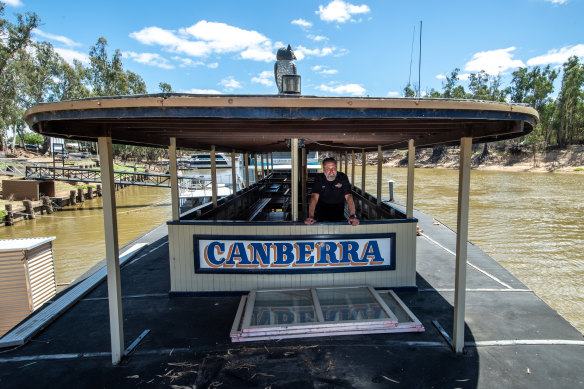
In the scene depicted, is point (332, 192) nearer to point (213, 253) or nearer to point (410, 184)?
point (410, 184)

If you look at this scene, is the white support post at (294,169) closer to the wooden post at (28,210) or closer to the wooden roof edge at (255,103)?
the wooden roof edge at (255,103)

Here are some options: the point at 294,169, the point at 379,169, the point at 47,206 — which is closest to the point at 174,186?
the point at 294,169

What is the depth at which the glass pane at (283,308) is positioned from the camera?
3.58 meters

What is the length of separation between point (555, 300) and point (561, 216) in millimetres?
12076

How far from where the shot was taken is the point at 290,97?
2.30 m

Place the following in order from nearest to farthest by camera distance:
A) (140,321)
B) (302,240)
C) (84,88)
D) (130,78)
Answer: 1. (140,321)
2. (302,240)
3. (84,88)
4. (130,78)

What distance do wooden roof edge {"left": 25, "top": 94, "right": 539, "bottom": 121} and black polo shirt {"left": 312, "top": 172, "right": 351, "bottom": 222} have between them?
7.42ft

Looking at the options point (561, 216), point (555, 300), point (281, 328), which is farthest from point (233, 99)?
point (561, 216)

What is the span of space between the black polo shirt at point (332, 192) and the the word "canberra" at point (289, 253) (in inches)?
19.4

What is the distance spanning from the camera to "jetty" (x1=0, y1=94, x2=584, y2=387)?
2.44m

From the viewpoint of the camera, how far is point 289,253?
A: 457cm

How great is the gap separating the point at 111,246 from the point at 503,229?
50.5ft

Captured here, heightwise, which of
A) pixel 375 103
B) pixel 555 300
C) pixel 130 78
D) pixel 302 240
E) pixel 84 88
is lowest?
pixel 555 300

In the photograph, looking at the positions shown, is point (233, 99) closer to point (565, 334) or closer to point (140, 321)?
point (140, 321)
